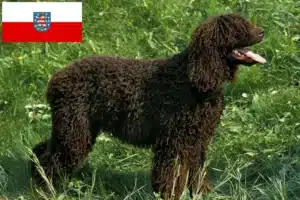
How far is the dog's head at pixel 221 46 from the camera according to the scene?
5102 mm

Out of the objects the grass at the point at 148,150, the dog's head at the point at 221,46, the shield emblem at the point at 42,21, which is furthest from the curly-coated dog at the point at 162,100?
the shield emblem at the point at 42,21

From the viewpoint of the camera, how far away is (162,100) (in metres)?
5.29

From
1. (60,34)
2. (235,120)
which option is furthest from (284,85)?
(60,34)

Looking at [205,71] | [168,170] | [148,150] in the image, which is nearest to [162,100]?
[205,71]

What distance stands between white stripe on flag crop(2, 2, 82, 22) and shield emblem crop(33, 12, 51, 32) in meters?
0.04

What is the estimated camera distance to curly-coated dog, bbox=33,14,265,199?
16.9 ft

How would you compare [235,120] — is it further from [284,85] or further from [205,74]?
[205,74]

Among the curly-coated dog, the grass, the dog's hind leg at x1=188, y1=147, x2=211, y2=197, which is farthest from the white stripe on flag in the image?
the dog's hind leg at x1=188, y1=147, x2=211, y2=197

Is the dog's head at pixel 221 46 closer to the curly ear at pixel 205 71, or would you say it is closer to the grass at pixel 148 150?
the curly ear at pixel 205 71

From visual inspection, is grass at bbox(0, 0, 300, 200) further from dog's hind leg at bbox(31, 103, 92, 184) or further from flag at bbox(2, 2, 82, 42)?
flag at bbox(2, 2, 82, 42)

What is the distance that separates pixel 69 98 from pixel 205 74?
3.88 feet

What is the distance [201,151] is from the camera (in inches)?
214

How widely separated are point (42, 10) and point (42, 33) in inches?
12.8

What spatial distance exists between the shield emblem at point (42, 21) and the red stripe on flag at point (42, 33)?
4cm
